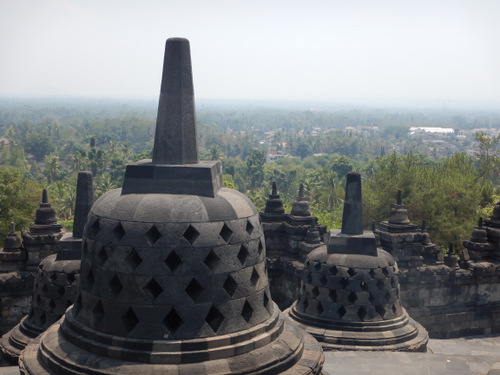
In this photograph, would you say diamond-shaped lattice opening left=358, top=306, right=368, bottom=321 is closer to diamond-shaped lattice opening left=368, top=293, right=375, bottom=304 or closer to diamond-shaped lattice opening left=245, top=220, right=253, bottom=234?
diamond-shaped lattice opening left=368, top=293, right=375, bottom=304

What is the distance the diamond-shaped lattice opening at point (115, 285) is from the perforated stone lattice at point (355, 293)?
587 cm

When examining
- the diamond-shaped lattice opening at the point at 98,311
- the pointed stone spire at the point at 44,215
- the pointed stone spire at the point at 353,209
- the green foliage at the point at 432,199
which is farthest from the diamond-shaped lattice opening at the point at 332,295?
the green foliage at the point at 432,199

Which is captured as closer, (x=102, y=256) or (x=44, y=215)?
(x=102, y=256)

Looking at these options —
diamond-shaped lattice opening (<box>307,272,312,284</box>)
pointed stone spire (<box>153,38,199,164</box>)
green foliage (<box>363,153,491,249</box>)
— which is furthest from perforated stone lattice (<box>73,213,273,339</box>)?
green foliage (<box>363,153,491,249</box>)

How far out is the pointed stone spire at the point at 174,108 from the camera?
688cm

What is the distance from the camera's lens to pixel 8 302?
48.8ft

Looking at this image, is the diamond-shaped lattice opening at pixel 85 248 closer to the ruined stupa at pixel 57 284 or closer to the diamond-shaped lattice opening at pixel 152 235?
the diamond-shaped lattice opening at pixel 152 235

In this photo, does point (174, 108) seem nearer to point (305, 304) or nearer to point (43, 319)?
point (43, 319)

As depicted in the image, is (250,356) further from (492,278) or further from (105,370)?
(492,278)

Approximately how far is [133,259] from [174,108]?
6.52 ft

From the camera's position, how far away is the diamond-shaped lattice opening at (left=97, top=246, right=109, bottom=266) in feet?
20.9

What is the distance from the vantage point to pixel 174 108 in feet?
22.6

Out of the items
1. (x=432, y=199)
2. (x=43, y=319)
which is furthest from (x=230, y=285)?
(x=432, y=199)

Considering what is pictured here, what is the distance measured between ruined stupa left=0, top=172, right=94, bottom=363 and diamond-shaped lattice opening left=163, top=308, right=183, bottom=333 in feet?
16.2
